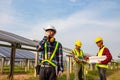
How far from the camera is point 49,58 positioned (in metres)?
4.78

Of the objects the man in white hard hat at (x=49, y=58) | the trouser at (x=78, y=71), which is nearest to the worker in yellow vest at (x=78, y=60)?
the trouser at (x=78, y=71)

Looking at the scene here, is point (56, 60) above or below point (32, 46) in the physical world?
below

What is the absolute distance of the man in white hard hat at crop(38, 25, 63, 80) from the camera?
4.76m

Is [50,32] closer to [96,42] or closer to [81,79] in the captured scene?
[96,42]

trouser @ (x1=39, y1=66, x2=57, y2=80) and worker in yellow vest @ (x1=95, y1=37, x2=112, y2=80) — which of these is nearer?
trouser @ (x1=39, y1=66, x2=57, y2=80)

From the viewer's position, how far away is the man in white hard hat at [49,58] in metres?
4.76

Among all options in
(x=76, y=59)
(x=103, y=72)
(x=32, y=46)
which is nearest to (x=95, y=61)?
(x=103, y=72)

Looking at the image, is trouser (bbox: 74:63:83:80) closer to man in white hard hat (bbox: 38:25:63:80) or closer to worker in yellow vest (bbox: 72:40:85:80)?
worker in yellow vest (bbox: 72:40:85:80)

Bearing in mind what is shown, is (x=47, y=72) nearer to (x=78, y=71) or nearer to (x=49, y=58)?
(x=49, y=58)

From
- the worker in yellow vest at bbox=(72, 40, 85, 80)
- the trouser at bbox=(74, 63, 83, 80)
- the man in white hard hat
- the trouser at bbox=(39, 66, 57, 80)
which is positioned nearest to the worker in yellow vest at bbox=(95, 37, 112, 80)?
the worker in yellow vest at bbox=(72, 40, 85, 80)

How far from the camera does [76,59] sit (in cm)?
867

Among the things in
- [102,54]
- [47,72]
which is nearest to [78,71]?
[102,54]

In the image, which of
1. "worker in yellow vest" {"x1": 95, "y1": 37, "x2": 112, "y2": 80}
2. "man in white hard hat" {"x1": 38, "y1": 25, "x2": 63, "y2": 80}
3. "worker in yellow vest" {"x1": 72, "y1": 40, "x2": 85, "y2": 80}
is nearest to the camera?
"man in white hard hat" {"x1": 38, "y1": 25, "x2": 63, "y2": 80}

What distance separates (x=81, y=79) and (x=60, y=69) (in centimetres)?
410
